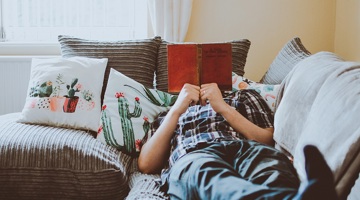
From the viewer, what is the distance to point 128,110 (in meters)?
1.92

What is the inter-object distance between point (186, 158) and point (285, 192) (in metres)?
0.50

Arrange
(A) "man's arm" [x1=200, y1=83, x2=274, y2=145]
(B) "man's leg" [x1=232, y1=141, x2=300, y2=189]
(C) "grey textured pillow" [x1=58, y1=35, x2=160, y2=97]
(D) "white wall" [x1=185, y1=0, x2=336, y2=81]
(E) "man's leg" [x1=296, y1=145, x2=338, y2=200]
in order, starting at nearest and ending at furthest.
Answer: (E) "man's leg" [x1=296, y1=145, x2=338, y2=200] < (B) "man's leg" [x1=232, y1=141, x2=300, y2=189] < (A) "man's arm" [x1=200, y1=83, x2=274, y2=145] < (C) "grey textured pillow" [x1=58, y1=35, x2=160, y2=97] < (D) "white wall" [x1=185, y1=0, x2=336, y2=81]

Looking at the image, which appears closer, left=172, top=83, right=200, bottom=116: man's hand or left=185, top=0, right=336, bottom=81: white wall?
left=172, top=83, right=200, bottom=116: man's hand

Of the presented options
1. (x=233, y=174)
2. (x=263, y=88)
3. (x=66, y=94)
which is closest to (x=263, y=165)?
(x=233, y=174)

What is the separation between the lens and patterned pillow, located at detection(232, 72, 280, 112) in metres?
1.89

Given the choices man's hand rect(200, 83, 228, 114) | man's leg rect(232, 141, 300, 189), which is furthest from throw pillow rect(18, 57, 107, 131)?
man's leg rect(232, 141, 300, 189)

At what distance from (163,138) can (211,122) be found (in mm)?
197

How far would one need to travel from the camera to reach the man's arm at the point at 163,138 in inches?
67.8

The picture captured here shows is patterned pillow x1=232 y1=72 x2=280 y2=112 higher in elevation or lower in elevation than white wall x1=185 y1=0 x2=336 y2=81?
lower

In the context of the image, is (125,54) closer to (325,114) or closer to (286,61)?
(286,61)

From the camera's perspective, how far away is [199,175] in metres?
1.28

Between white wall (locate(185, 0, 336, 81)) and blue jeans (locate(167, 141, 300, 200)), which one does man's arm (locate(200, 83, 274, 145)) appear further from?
white wall (locate(185, 0, 336, 81))

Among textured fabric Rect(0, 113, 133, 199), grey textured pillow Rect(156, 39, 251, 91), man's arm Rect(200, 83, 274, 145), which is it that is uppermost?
grey textured pillow Rect(156, 39, 251, 91)

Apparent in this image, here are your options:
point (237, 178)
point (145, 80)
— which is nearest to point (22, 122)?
point (145, 80)
